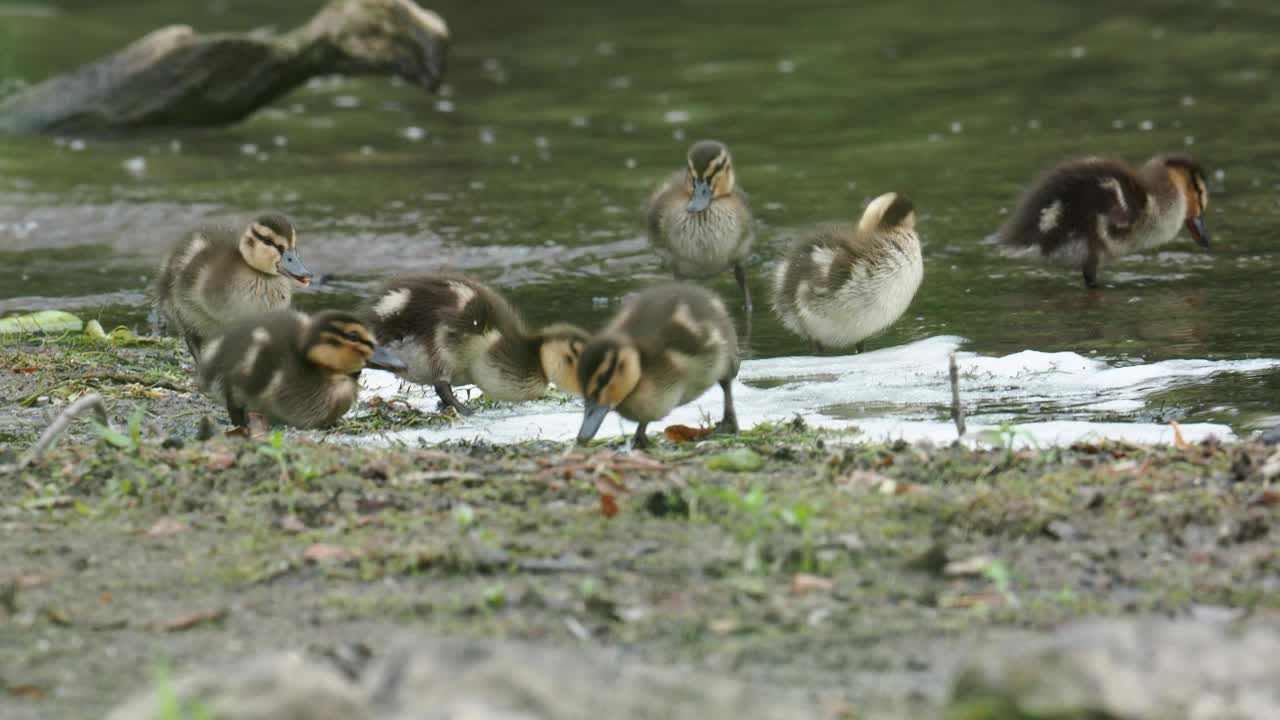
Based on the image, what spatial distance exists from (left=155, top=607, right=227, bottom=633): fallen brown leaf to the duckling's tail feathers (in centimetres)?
454

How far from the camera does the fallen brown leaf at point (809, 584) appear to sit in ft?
14.4

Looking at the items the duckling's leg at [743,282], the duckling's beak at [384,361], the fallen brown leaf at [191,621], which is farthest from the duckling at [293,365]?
the duckling's leg at [743,282]

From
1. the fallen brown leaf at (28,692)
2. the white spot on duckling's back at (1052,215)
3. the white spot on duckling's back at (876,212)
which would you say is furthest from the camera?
the white spot on duckling's back at (1052,215)

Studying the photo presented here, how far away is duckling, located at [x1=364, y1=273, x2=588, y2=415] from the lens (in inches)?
281

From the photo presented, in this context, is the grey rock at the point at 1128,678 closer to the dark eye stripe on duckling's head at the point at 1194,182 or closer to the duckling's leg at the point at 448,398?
the duckling's leg at the point at 448,398

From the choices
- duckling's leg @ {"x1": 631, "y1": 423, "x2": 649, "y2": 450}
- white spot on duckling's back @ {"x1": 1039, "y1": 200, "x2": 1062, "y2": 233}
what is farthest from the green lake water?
duckling's leg @ {"x1": 631, "y1": 423, "x2": 649, "y2": 450}

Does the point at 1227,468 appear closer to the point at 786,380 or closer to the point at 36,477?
the point at 786,380

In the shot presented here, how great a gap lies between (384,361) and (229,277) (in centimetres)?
147

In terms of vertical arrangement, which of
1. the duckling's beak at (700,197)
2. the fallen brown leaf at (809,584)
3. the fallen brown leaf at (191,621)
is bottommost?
the fallen brown leaf at (809,584)

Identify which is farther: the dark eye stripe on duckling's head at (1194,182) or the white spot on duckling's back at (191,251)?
the dark eye stripe on duckling's head at (1194,182)

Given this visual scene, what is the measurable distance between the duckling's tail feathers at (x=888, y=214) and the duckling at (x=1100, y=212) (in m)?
2.18

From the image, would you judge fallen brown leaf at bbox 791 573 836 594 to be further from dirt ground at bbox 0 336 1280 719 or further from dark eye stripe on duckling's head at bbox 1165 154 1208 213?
dark eye stripe on duckling's head at bbox 1165 154 1208 213

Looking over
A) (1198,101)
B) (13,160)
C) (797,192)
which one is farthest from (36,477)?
(1198,101)

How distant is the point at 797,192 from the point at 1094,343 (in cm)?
448
